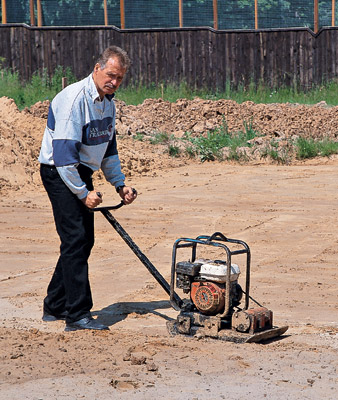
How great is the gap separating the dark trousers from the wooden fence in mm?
14542

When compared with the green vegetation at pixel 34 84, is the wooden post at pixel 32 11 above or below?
above

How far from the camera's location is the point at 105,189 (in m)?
12.3

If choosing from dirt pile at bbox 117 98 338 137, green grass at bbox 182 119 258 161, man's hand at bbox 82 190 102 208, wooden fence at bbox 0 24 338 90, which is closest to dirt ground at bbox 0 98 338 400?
green grass at bbox 182 119 258 161

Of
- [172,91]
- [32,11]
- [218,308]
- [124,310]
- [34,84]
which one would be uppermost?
[32,11]

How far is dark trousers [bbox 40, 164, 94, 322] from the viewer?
5523mm

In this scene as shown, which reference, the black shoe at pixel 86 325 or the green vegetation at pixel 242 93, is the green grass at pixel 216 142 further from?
the black shoe at pixel 86 325

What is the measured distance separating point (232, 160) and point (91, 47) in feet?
23.6

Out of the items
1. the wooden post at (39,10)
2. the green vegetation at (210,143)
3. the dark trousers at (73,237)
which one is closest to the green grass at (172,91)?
the wooden post at (39,10)

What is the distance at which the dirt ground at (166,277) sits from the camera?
178 inches

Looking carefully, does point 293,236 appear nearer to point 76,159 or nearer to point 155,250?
point 155,250

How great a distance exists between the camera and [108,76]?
5.39 m

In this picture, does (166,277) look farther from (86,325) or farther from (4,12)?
(4,12)

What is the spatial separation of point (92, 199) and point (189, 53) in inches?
592

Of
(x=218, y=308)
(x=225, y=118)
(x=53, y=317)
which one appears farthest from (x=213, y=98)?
(x=218, y=308)
